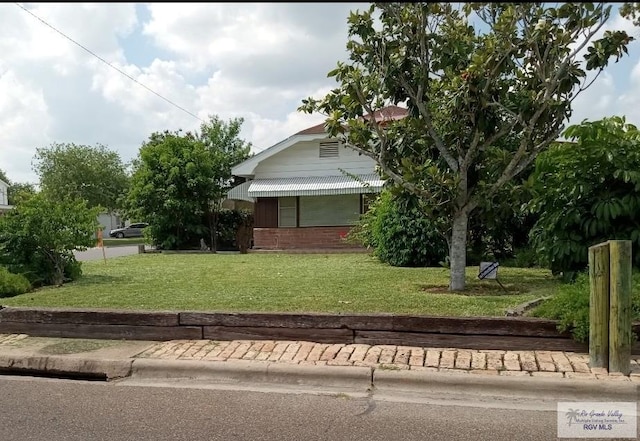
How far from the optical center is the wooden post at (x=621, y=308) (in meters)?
5.35

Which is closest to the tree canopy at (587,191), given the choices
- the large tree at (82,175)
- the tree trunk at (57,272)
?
the tree trunk at (57,272)

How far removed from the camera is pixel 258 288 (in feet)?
31.7

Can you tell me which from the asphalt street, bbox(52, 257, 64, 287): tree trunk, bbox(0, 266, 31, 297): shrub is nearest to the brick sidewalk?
the asphalt street

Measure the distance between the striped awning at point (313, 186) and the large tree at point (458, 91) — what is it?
10903 mm

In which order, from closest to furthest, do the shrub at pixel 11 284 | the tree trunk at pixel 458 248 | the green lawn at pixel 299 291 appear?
the green lawn at pixel 299 291, the tree trunk at pixel 458 248, the shrub at pixel 11 284

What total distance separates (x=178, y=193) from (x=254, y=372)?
17.9m

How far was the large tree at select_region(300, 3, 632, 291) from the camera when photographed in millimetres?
8141

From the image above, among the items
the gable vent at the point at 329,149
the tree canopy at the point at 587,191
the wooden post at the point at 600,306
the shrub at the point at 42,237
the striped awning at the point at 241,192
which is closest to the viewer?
the wooden post at the point at 600,306

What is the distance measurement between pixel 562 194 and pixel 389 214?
6.02 m

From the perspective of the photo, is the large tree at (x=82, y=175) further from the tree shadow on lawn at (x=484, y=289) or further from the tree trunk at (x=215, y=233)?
the tree shadow on lawn at (x=484, y=289)

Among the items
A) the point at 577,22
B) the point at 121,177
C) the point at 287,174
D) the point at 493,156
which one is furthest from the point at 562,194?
the point at 121,177

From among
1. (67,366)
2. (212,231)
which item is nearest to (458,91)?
(67,366)

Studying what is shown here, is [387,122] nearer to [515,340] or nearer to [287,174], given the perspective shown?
[515,340]

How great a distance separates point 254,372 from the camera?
5.82m
